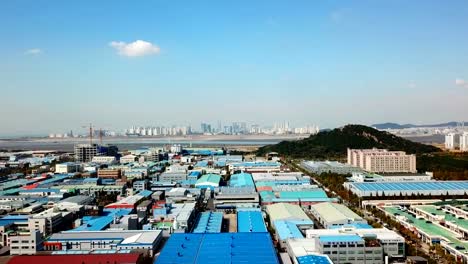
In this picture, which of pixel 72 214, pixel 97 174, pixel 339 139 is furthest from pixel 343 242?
pixel 339 139

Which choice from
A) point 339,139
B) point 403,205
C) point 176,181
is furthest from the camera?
point 339,139

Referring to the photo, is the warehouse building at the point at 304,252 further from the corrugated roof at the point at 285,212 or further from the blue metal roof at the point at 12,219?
the blue metal roof at the point at 12,219

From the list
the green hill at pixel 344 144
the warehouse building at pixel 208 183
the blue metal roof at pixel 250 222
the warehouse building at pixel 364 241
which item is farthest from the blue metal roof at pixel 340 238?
the green hill at pixel 344 144

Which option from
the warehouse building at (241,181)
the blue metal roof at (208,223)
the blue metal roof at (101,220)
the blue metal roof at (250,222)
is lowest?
the blue metal roof at (208,223)

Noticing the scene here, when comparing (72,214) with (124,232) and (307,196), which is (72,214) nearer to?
(124,232)

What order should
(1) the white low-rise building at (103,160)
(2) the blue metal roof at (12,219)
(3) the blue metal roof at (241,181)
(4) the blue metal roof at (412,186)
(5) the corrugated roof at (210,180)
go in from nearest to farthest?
(2) the blue metal roof at (12,219), (4) the blue metal roof at (412,186), (3) the blue metal roof at (241,181), (5) the corrugated roof at (210,180), (1) the white low-rise building at (103,160)

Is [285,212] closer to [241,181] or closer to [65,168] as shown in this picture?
[241,181]

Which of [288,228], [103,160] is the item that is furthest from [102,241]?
[103,160]
